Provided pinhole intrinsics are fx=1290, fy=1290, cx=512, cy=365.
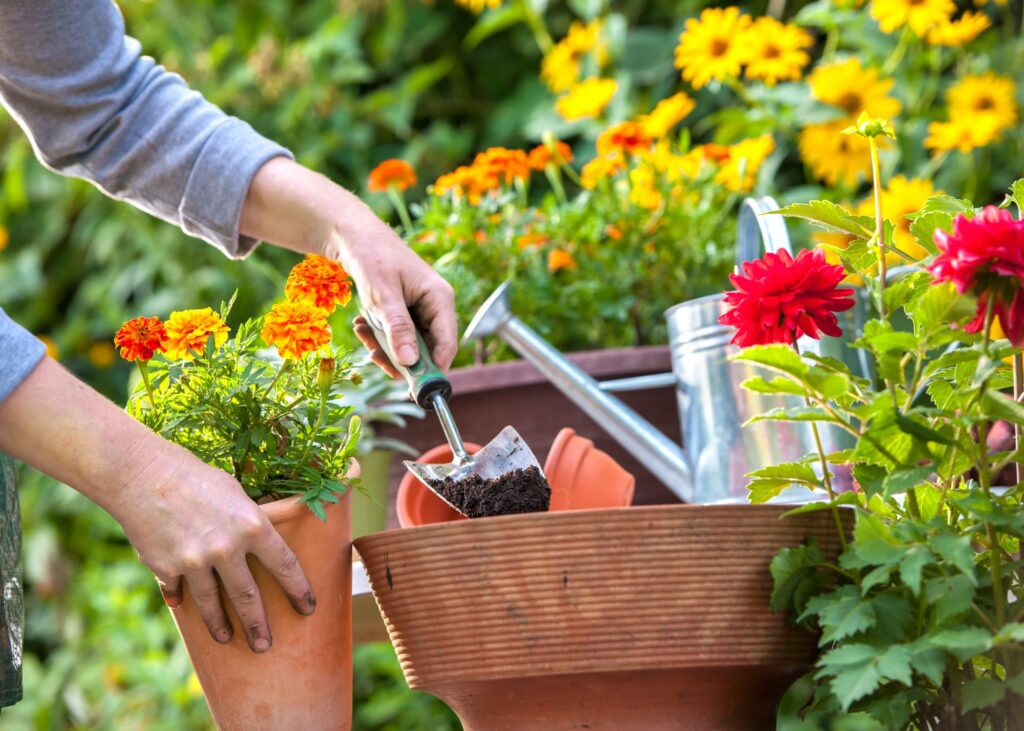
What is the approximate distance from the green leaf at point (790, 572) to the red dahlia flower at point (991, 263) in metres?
0.17

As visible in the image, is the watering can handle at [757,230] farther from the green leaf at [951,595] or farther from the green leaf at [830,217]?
the green leaf at [951,595]

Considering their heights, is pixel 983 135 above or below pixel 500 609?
above

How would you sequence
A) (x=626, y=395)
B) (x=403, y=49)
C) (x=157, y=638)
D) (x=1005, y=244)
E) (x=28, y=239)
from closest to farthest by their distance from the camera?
1. (x=1005, y=244)
2. (x=626, y=395)
3. (x=157, y=638)
4. (x=403, y=49)
5. (x=28, y=239)

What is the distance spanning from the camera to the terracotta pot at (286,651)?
88 cm

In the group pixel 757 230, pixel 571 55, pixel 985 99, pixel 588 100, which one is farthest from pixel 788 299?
pixel 571 55

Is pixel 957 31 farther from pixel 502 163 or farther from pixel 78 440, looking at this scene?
pixel 78 440

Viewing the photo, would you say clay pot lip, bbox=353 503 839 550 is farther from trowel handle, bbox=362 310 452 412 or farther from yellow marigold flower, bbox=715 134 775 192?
yellow marigold flower, bbox=715 134 775 192

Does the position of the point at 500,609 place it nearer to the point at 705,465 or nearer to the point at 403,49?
the point at 705,465

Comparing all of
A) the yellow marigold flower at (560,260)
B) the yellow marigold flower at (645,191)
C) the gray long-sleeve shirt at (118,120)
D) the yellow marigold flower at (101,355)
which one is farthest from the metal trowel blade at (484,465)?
the yellow marigold flower at (101,355)

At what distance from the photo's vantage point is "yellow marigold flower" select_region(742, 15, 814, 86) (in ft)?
6.42

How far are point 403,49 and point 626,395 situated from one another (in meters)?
1.73

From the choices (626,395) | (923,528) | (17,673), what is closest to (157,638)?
(626,395)

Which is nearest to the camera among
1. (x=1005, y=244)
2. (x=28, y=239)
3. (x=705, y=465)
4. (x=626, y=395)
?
(x=1005, y=244)

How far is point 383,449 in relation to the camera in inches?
56.8
